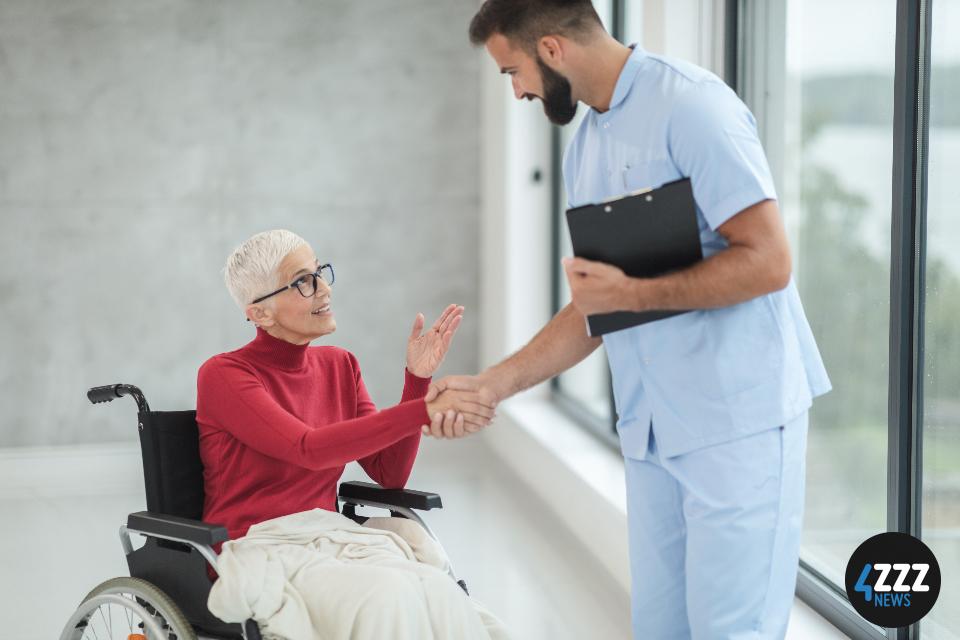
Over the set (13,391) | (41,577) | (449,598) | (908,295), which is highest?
(908,295)

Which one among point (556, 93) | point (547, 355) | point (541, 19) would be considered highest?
point (541, 19)

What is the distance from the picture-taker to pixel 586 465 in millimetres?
3852

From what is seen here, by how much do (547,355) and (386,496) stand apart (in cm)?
46

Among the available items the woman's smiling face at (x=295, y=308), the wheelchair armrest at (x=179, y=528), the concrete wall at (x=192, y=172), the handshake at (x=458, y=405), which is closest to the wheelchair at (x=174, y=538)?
the wheelchair armrest at (x=179, y=528)

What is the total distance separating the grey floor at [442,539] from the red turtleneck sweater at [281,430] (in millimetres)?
1091

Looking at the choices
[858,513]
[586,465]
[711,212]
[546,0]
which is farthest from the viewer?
[586,465]

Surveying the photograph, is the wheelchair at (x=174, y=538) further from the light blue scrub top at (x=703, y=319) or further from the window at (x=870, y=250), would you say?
the window at (x=870, y=250)

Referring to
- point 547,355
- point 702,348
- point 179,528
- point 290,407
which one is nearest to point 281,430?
point 290,407

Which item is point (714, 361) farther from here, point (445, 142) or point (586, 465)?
point (445, 142)

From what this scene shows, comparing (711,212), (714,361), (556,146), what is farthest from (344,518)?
(556,146)

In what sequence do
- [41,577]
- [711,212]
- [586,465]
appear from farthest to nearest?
[586,465] → [41,577] → [711,212]

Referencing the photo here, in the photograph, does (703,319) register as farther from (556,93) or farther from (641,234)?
(556,93)

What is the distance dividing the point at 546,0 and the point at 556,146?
3.26 meters

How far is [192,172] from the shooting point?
5133 millimetres
